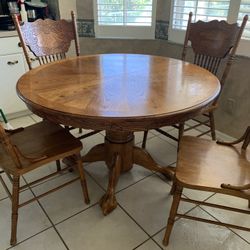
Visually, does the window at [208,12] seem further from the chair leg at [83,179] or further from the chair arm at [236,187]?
the chair leg at [83,179]

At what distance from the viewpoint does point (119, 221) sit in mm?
1515

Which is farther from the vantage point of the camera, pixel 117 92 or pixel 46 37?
pixel 46 37

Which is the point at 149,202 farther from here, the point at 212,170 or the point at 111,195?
the point at 212,170

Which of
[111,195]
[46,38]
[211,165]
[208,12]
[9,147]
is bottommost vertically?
[111,195]

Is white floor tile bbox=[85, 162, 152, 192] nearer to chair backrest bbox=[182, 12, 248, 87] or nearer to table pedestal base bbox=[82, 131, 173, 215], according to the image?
table pedestal base bbox=[82, 131, 173, 215]

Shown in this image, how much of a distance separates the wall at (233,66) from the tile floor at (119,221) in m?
0.84

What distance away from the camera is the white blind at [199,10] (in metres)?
2.10

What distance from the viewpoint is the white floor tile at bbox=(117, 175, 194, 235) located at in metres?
1.51

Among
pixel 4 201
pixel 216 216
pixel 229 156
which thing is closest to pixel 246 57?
pixel 229 156

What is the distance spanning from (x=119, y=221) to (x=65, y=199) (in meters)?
0.40

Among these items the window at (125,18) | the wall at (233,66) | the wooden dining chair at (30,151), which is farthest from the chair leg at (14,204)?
the window at (125,18)

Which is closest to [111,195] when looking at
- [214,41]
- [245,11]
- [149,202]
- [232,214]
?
[149,202]

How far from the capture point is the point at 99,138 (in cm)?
236

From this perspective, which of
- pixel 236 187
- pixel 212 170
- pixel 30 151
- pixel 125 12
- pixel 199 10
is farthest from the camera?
pixel 125 12
